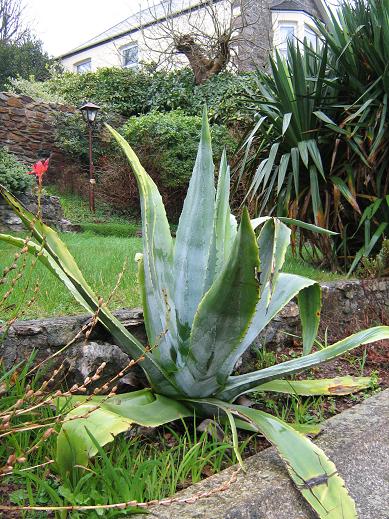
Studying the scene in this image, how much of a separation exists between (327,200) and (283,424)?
272cm

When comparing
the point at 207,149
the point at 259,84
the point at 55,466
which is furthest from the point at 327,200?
the point at 55,466

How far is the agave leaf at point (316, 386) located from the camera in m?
2.11

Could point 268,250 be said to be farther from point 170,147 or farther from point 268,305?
point 170,147

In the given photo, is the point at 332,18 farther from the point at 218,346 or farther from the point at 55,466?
the point at 55,466

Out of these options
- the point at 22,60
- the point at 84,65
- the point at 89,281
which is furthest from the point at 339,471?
the point at 84,65

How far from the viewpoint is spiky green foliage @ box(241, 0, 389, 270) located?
402cm

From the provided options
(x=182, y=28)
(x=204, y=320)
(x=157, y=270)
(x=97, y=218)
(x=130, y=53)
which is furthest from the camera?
(x=130, y=53)

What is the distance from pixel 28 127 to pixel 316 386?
39.6 ft

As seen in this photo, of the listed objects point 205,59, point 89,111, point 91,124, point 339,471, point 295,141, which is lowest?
point 339,471

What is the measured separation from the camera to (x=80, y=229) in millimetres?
9727

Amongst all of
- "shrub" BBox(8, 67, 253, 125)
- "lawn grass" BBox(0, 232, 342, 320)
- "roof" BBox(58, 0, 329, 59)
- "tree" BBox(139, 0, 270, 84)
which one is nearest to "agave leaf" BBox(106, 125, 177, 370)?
"lawn grass" BBox(0, 232, 342, 320)

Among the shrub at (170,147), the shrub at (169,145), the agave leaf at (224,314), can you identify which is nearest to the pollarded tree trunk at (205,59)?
the shrub at (170,147)

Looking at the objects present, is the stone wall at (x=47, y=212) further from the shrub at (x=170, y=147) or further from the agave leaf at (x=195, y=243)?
the agave leaf at (x=195, y=243)

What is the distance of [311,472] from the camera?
5.13 ft
